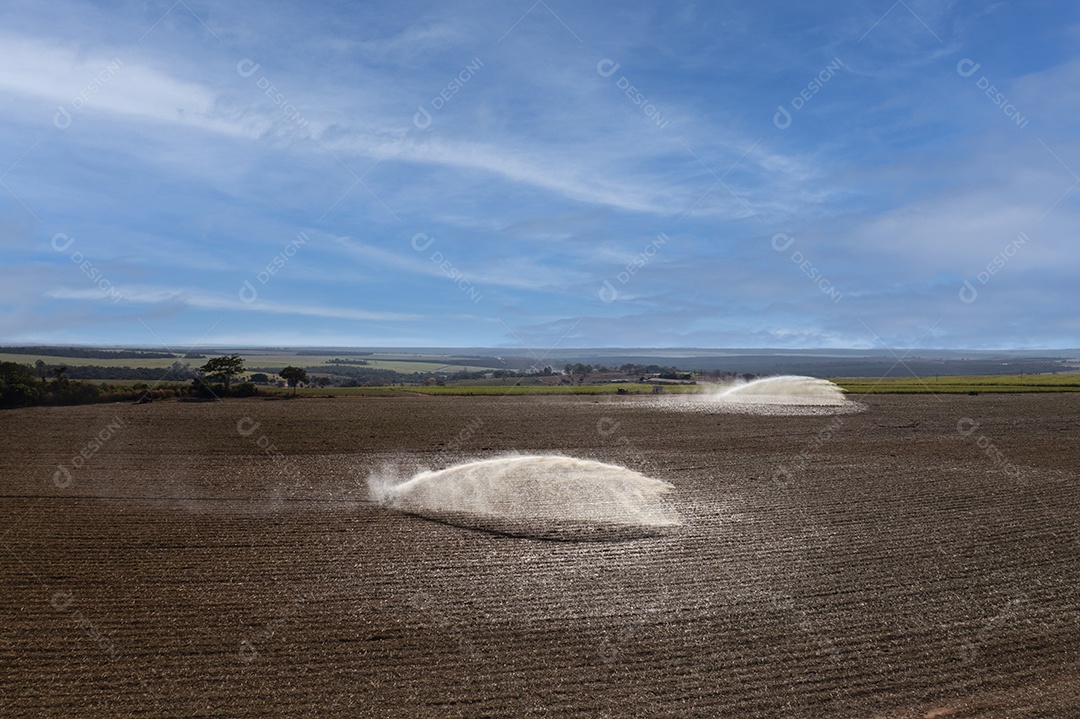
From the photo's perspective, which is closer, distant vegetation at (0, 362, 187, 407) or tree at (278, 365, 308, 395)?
distant vegetation at (0, 362, 187, 407)

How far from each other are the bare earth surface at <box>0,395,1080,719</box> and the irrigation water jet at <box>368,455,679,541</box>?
80 cm

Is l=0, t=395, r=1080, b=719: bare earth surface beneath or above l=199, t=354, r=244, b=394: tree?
beneath

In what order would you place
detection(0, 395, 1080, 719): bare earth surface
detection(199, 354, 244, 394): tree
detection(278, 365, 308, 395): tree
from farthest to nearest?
detection(278, 365, 308, 395): tree < detection(199, 354, 244, 394): tree < detection(0, 395, 1080, 719): bare earth surface

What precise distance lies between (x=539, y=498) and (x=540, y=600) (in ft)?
29.1

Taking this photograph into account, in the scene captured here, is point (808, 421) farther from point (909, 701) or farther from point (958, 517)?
point (909, 701)

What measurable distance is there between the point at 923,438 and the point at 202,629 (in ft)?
133

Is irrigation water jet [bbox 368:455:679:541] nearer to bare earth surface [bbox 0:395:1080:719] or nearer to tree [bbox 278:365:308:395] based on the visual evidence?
bare earth surface [bbox 0:395:1080:719]

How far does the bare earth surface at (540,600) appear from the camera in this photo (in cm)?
1114

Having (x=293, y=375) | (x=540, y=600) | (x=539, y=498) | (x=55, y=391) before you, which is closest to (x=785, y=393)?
(x=293, y=375)

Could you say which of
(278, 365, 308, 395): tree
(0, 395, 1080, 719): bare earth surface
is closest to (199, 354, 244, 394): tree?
(278, 365, 308, 395): tree

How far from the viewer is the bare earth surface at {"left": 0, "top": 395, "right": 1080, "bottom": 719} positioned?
11.1 metres

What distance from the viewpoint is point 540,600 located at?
1474 centimetres

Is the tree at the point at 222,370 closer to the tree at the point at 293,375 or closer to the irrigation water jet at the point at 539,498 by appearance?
the tree at the point at 293,375

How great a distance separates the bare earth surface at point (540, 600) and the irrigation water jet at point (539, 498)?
0.80 metres
